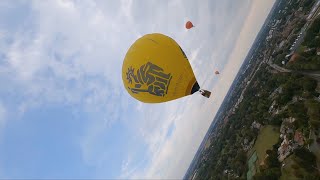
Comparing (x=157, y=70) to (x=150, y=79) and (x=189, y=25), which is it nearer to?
(x=150, y=79)

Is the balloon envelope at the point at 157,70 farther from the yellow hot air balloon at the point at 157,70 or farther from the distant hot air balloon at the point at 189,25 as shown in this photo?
the distant hot air balloon at the point at 189,25

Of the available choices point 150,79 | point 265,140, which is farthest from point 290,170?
point 150,79

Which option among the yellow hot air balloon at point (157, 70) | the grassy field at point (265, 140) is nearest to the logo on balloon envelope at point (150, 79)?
the yellow hot air balloon at point (157, 70)

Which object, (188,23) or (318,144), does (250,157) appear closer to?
(318,144)

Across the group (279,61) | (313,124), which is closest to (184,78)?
(313,124)

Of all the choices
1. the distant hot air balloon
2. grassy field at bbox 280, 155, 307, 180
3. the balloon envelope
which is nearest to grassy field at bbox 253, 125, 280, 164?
grassy field at bbox 280, 155, 307, 180

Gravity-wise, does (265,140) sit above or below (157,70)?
below
